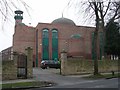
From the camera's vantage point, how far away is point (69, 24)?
74.2 m

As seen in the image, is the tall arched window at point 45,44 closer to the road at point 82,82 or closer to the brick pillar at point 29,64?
the brick pillar at point 29,64

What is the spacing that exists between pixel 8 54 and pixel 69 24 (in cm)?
4879

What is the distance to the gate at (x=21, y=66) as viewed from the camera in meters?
26.6

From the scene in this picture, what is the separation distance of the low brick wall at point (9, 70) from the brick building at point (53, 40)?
130 ft

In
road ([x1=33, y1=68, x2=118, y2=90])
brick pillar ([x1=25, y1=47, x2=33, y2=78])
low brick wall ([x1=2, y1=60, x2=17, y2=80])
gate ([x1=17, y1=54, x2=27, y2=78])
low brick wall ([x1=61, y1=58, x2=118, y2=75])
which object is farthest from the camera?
low brick wall ([x1=61, y1=58, x2=118, y2=75])

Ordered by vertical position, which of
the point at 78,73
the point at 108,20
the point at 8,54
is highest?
the point at 108,20

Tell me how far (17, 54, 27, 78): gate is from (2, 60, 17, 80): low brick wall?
61cm

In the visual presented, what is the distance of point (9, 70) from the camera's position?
25797 millimetres

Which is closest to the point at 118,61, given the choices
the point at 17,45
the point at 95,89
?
the point at 95,89

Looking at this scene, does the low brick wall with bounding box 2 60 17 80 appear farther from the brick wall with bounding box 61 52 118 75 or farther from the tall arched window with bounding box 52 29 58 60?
the tall arched window with bounding box 52 29 58 60

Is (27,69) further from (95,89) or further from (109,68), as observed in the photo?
(109,68)

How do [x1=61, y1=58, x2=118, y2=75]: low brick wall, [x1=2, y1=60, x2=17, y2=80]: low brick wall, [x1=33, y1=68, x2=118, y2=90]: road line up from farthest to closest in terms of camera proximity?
1. [x1=61, y1=58, x2=118, y2=75]: low brick wall
2. [x1=2, y1=60, x2=17, y2=80]: low brick wall
3. [x1=33, y1=68, x2=118, y2=90]: road

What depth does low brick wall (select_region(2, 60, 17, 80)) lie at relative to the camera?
83.7 ft

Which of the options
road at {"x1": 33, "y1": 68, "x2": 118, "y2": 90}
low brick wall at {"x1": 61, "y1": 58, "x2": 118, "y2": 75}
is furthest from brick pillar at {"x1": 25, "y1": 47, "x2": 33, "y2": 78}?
low brick wall at {"x1": 61, "y1": 58, "x2": 118, "y2": 75}
